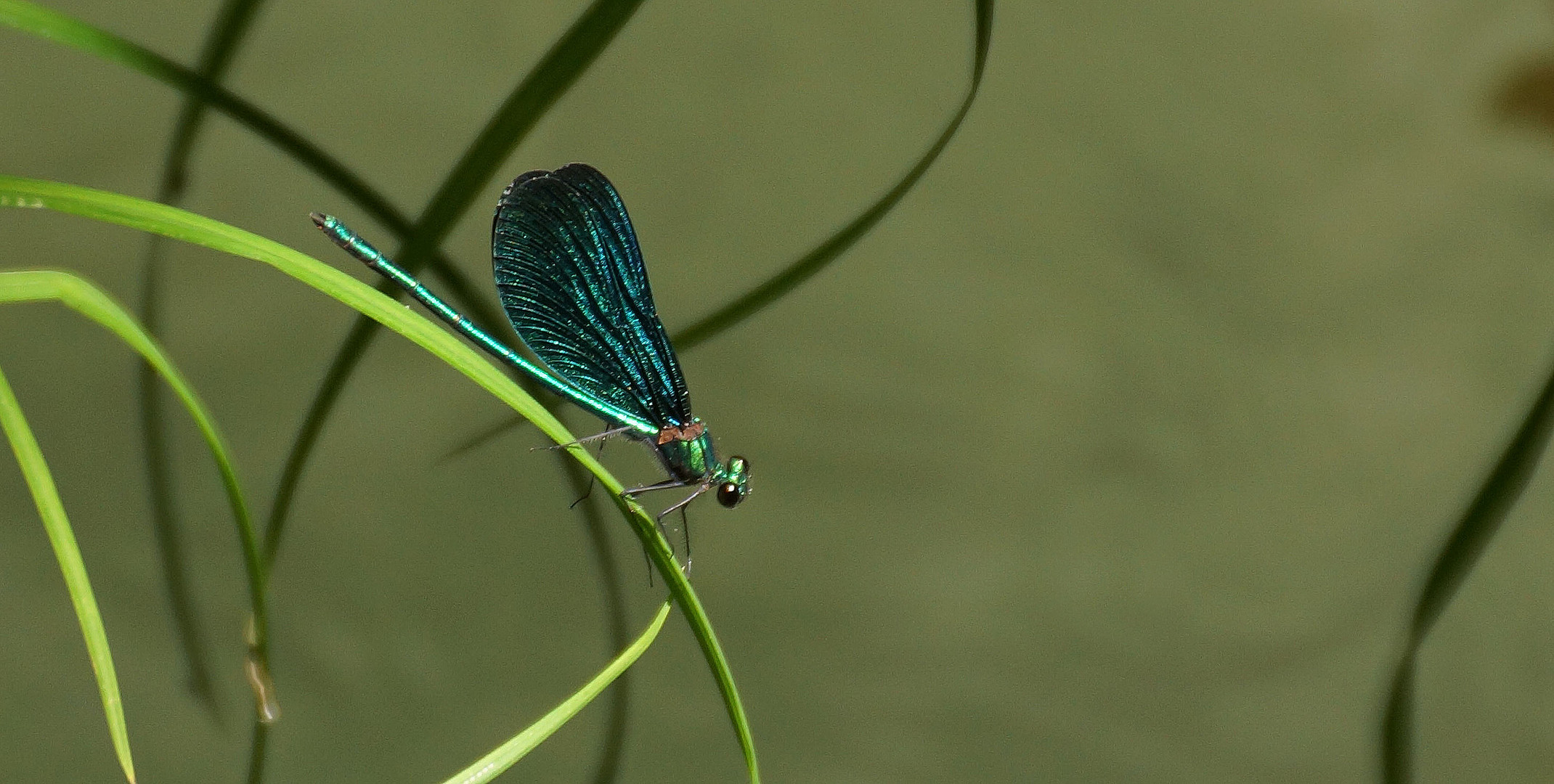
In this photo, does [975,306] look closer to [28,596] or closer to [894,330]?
[894,330]

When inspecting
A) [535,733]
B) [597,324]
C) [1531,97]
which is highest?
[1531,97]

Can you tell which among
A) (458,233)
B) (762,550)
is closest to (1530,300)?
(762,550)

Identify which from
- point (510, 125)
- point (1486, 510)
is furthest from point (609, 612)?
point (1486, 510)

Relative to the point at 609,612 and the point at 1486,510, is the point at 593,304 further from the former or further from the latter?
the point at 1486,510

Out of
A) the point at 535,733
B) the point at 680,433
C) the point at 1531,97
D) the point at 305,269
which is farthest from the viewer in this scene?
the point at 1531,97

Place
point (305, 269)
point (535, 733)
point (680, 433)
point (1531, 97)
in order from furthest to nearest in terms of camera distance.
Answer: point (1531, 97)
point (680, 433)
point (535, 733)
point (305, 269)

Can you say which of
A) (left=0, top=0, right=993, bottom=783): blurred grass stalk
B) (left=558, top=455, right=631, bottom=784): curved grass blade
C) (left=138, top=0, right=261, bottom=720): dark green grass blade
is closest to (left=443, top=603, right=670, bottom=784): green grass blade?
(left=0, top=0, right=993, bottom=783): blurred grass stalk

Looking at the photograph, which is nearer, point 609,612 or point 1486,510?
point 1486,510
